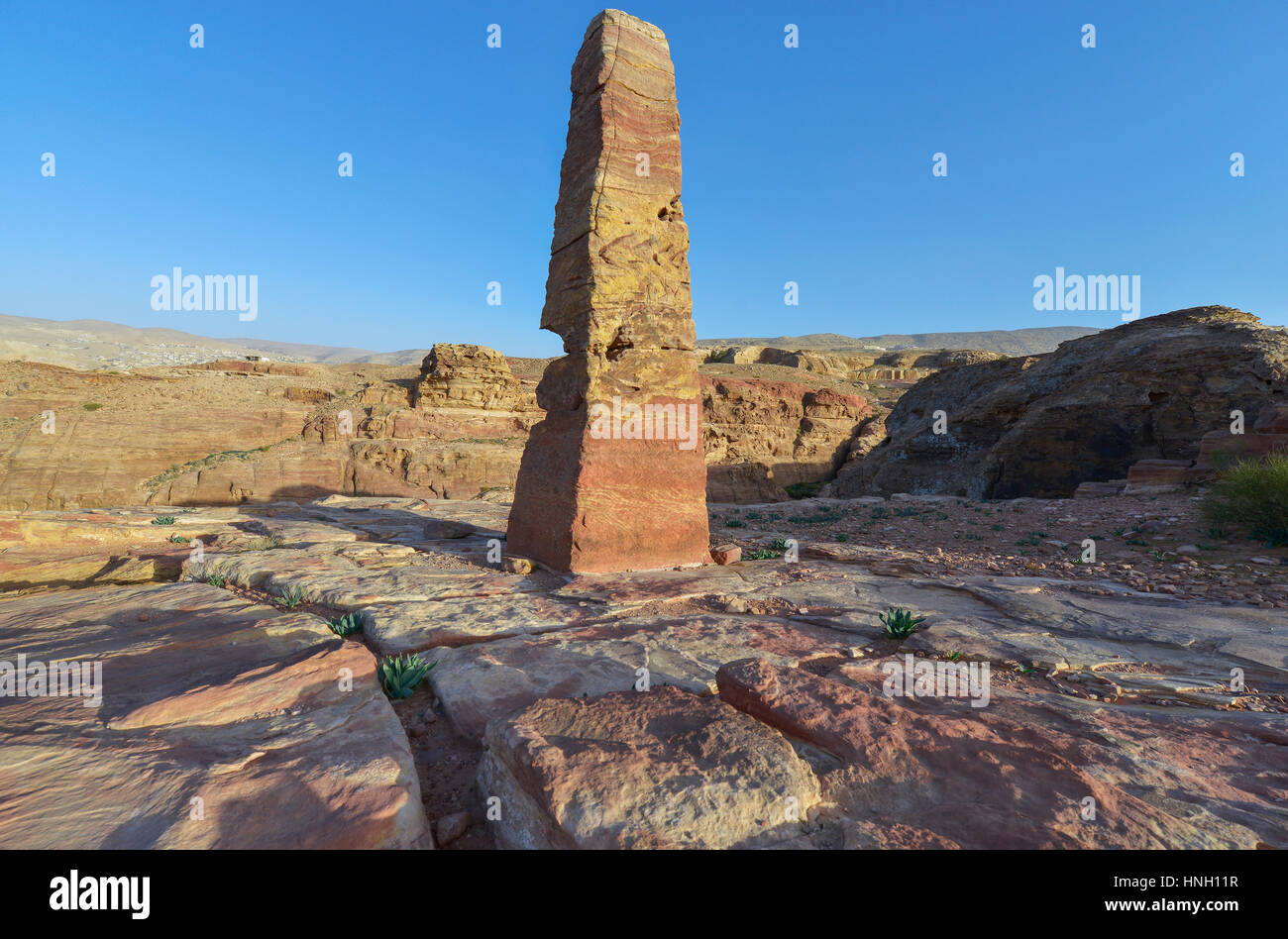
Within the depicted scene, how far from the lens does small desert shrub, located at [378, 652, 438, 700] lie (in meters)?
2.26

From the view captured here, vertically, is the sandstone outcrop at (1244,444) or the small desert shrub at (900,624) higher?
the sandstone outcrop at (1244,444)

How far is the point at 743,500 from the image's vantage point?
1764 cm

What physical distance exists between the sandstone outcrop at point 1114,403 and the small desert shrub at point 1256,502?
6027mm

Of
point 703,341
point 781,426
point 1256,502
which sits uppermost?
point 703,341

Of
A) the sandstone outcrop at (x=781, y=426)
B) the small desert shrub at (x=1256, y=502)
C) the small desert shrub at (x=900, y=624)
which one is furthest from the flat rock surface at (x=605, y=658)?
the sandstone outcrop at (x=781, y=426)

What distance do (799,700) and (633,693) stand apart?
1.97 feet

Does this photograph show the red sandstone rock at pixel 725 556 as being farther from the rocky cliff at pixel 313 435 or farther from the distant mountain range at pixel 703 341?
the distant mountain range at pixel 703 341

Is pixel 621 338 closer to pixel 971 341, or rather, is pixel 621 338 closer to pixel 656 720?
pixel 656 720

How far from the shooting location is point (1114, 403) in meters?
12.1

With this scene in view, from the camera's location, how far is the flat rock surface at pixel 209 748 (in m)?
1.27

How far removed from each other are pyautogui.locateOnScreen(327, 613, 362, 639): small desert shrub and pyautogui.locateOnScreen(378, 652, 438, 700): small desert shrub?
28.1 inches

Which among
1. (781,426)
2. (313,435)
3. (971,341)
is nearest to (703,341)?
(971,341)

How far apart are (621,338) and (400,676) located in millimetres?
3221

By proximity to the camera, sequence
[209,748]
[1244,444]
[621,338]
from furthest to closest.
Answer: [1244,444] < [621,338] < [209,748]
